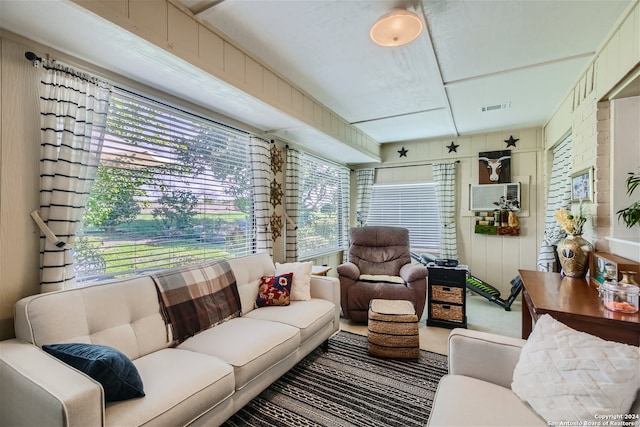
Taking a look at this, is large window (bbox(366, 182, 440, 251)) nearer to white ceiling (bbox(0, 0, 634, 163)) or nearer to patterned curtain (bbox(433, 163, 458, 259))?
patterned curtain (bbox(433, 163, 458, 259))

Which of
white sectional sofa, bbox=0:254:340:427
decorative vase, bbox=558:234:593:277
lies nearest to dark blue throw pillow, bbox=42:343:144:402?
white sectional sofa, bbox=0:254:340:427

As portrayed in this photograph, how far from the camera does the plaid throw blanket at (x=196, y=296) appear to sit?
6.31 ft

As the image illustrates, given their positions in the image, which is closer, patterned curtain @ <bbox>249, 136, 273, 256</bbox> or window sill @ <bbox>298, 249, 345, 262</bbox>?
patterned curtain @ <bbox>249, 136, 273, 256</bbox>

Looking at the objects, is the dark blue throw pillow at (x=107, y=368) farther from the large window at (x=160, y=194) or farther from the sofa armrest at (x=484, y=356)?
the sofa armrest at (x=484, y=356)

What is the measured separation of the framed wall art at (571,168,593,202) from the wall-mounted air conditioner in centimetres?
157

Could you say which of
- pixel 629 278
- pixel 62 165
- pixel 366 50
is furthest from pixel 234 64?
pixel 629 278

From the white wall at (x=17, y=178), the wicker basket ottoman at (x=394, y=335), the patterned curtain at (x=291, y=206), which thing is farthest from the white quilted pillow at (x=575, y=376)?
the patterned curtain at (x=291, y=206)

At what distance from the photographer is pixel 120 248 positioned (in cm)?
204

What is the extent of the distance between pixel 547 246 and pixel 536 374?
272 cm

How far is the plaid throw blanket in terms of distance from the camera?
6.31 ft

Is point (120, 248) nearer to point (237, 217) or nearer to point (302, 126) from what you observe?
point (237, 217)

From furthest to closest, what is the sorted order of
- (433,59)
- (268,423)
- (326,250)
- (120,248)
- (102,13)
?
1. (326,250)
2. (433,59)
3. (120,248)
4. (268,423)
5. (102,13)

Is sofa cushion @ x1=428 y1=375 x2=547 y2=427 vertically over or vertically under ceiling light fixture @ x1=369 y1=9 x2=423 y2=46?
under

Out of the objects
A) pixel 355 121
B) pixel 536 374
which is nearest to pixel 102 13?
pixel 536 374
